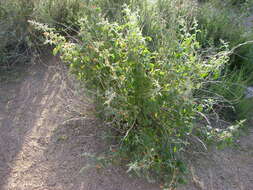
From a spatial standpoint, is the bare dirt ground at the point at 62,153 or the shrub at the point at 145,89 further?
the bare dirt ground at the point at 62,153

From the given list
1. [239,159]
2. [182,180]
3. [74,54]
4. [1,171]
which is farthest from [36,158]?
[239,159]

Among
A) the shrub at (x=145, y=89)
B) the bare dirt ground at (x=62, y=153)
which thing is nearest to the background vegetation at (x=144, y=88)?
the shrub at (x=145, y=89)

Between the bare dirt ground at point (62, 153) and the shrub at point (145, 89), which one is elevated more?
the shrub at point (145, 89)

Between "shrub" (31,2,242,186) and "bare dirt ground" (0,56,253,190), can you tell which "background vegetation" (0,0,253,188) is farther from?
"bare dirt ground" (0,56,253,190)

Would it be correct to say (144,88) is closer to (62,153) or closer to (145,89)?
(145,89)

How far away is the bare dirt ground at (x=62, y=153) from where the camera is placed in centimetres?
209

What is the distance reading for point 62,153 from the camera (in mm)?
2293

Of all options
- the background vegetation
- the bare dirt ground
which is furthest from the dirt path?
Answer: the background vegetation

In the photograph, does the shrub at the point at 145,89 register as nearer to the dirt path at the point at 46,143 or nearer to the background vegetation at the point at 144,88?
the background vegetation at the point at 144,88

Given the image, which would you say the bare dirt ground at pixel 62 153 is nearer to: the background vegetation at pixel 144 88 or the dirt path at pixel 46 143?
the dirt path at pixel 46 143

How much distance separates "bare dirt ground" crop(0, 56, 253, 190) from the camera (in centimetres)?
209

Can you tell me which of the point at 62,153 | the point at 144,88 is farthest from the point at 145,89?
the point at 62,153

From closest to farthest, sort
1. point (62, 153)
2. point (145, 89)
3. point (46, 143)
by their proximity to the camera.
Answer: point (145, 89), point (62, 153), point (46, 143)

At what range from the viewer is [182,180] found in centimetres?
194
